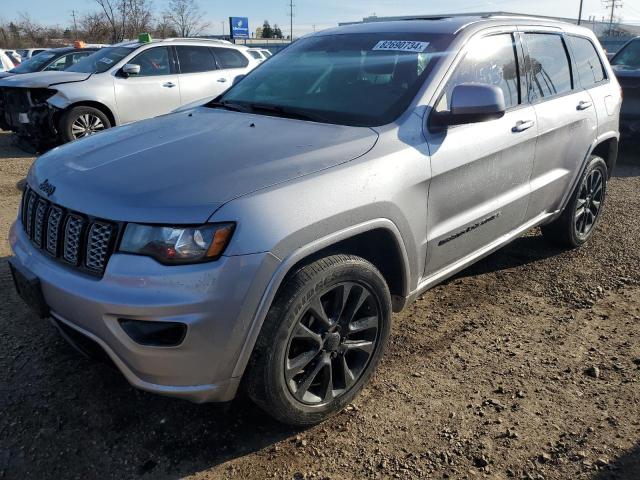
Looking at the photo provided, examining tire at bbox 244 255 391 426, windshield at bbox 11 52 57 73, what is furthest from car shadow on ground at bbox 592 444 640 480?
windshield at bbox 11 52 57 73

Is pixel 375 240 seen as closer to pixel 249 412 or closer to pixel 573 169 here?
pixel 249 412

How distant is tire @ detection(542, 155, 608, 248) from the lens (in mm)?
4395

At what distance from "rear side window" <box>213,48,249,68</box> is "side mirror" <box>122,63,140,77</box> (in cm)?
151

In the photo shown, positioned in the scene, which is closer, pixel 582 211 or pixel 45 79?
pixel 582 211

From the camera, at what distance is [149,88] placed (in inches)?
332

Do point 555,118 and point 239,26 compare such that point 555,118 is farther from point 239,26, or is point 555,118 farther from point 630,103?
point 239,26

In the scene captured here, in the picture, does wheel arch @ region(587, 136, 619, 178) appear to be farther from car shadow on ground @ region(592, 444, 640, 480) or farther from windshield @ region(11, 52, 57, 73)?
windshield @ region(11, 52, 57, 73)

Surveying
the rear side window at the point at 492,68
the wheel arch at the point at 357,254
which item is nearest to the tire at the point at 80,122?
the rear side window at the point at 492,68

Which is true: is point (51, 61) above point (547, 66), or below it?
below

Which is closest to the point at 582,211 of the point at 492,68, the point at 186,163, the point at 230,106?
the point at 492,68

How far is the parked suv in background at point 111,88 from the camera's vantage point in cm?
790

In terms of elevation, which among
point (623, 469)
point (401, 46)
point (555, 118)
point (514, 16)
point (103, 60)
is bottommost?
point (623, 469)

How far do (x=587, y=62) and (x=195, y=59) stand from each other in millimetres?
6310

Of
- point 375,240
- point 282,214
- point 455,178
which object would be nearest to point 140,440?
point 282,214
